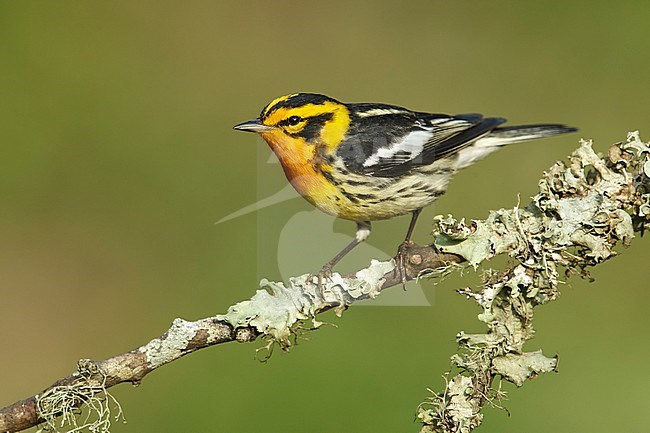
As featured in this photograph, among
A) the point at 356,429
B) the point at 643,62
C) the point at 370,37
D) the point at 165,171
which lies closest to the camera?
the point at 356,429

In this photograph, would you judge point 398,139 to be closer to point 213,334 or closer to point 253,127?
point 253,127

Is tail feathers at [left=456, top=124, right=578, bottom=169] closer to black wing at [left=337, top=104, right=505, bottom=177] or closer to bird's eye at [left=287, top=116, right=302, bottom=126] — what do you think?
black wing at [left=337, top=104, right=505, bottom=177]

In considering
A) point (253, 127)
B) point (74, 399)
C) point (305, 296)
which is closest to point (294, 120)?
point (253, 127)

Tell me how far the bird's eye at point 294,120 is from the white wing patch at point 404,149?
1.16ft

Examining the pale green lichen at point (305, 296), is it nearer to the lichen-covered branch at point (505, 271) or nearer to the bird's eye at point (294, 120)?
the lichen-covered branch at point (505, 271)

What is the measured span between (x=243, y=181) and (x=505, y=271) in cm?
454

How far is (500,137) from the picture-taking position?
164 inches

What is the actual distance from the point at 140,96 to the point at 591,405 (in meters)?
4.92

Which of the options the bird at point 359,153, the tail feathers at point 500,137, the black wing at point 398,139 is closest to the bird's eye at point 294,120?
the bird at point 359,153

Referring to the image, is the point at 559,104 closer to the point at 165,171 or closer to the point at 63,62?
the point at 165,171

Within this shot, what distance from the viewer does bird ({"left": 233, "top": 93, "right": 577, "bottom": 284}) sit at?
3.75 meters

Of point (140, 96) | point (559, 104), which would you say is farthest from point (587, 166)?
point (140, 96)

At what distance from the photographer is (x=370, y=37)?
8508mm

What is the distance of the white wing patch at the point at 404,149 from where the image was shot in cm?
383
